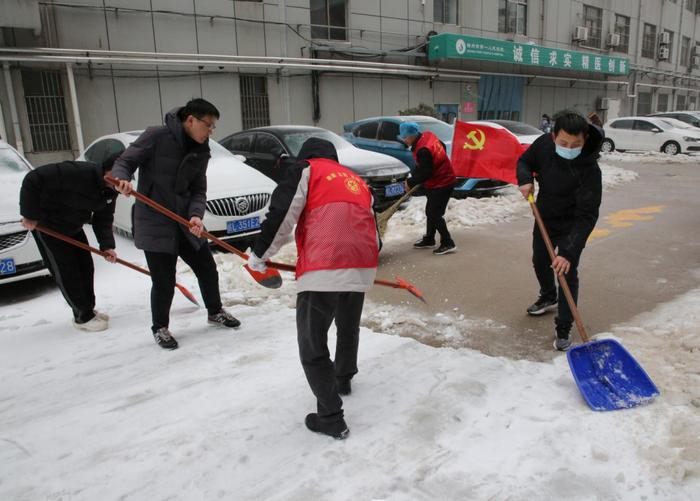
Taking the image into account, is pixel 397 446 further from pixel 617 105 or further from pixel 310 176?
pixel 617 105

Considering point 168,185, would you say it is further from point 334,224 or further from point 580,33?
point 580,33

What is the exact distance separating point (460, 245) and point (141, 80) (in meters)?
8.85

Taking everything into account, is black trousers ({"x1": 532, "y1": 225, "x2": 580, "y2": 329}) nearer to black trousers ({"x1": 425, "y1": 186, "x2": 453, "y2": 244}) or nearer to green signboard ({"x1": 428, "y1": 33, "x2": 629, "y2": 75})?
black trousers ({"x1": 425, "y1": 186, "x2": 453, "y2": 244})

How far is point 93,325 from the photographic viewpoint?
4.16m

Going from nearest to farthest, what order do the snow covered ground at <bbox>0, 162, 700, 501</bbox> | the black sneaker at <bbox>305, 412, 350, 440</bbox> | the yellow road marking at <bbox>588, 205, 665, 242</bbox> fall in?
the snow covered ground at <bbox>0, 162, 700, 501</bbox> → the black sneaker at <bbox>305, 412, 350, 440</bbox> → the yellow road marking at <bbox>588, 205, 665, 242</bbox>

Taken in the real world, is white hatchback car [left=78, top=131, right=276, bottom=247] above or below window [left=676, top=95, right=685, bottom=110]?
below

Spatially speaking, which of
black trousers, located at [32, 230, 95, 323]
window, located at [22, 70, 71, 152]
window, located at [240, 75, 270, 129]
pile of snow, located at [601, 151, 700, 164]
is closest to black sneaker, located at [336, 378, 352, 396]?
black trousers, located at [32, 230, 95, 323]

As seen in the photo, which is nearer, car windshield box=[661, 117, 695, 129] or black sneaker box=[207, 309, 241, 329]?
black sneaker box=[207, 309, 241, 329]

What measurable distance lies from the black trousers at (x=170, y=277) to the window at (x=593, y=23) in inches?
1031

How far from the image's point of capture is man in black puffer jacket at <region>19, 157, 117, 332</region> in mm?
3803

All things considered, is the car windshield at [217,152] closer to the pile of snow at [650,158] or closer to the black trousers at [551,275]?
the black trousers at [551,275]

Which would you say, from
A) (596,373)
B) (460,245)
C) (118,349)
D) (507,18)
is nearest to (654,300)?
(596,373)

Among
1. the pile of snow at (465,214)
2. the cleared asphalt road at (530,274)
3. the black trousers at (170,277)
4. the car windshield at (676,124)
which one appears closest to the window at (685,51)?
the car windshield at (676,124)

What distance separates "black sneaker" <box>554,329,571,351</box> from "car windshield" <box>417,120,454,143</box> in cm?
681
